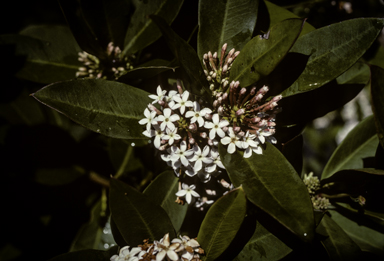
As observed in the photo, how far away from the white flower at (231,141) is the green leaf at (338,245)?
0.78m

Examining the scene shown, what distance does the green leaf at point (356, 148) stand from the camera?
166 cm

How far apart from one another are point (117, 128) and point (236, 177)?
0.63 m

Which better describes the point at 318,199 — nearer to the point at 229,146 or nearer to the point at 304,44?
the point at 229,146

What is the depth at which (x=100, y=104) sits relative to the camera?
1.19 meters

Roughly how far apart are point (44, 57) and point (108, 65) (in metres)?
0.43

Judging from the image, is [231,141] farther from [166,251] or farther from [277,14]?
[277,14]

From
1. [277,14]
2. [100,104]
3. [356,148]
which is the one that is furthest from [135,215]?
[356,148]

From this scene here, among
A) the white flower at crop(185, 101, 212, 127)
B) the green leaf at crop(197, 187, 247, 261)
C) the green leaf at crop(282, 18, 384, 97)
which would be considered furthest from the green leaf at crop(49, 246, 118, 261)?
the green leaf at crop(282, 18, 384, 97)

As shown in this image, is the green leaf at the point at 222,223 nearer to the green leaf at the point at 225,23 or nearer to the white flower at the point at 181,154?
the white flower at the point at 181,154

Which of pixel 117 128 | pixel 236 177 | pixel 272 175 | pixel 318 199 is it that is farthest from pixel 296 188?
pixel 117 128

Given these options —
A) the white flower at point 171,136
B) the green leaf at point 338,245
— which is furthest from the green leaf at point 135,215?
the green leaf at point 338,245

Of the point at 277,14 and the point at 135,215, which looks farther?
the point at 277,14

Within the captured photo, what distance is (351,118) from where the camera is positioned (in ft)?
10.7

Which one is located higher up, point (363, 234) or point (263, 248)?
point (263, 248)
